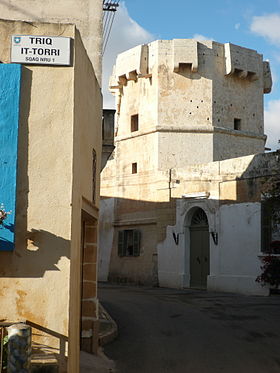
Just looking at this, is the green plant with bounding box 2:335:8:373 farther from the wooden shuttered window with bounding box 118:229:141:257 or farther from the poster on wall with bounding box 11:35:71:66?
the wooden shuttered window with bounding box 118:229:141:257

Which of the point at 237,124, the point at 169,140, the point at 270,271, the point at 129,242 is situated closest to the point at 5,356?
the point at 270,271

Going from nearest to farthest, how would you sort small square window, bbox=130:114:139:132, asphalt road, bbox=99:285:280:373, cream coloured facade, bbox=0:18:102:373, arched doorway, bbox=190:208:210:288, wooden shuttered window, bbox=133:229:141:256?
cream coloured facade, bbox=0:18:102:373, asphalt road, bbox=99:285:280:373, arched doorway, bbox=190:208:210:288, wooden shuttered window, bbox=133:229:141:256, small square window, bbox=130:114:139:132

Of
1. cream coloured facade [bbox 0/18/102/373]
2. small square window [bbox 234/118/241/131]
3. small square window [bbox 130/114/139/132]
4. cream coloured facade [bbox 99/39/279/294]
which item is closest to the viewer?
cream coloured facade [bbox 0/18/102/373]

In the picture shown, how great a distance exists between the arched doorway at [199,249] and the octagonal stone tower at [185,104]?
380 cm

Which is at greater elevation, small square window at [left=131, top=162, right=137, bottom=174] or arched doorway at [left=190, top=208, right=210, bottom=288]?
small square window at [left=131, top=162, right=137, bottom=174]

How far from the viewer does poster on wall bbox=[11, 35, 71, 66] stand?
654 cm

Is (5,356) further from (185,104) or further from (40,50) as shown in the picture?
(185,104)

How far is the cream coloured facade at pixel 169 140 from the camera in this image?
2227cm

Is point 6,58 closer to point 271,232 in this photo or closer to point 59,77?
point 59,77

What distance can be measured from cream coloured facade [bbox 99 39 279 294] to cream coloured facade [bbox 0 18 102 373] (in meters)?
14.8

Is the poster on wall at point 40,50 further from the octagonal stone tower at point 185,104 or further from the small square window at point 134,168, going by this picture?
the small square window at point 134,168

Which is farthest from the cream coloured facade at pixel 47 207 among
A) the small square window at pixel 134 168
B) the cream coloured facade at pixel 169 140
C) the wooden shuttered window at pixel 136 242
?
the small square window at pixel 134 168

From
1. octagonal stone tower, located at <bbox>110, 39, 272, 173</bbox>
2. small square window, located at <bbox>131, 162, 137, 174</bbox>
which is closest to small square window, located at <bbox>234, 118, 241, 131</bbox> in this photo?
octagonal stone tower, located at <bbox>110, 39, 272, 173</bbox>

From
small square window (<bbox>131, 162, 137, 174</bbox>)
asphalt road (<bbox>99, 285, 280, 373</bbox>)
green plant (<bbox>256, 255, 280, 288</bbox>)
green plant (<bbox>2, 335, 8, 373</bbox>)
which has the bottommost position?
asphalt road (<bbox>99, 285, 280, 373</bbox>)
